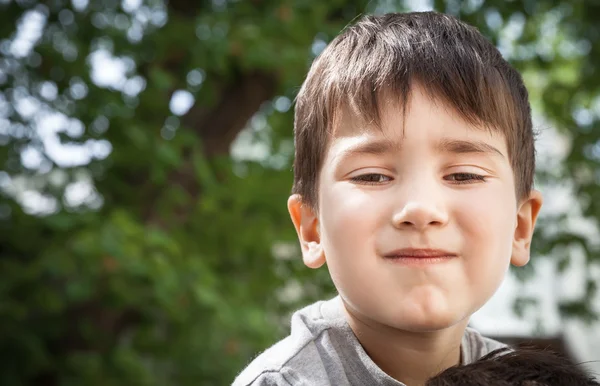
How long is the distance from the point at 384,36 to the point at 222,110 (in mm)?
3834

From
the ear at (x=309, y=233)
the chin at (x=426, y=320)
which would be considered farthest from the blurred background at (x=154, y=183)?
the chin at (x=426, y=320)

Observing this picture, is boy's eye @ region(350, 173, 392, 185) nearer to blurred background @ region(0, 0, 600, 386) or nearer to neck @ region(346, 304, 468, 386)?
neck @ region(346, 304, 468, 386)

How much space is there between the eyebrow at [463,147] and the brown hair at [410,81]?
0.13 feet

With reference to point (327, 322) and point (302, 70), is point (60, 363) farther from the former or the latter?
point (327, 322)

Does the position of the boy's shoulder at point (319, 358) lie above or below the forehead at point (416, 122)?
below

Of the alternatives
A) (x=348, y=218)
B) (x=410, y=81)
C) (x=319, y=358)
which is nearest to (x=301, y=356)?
(x=319, y=358)

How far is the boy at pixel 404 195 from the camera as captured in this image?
129 centimetres

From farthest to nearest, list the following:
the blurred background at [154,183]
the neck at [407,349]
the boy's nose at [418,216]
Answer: the blurred background at [154,183] < the neck at [407,349] < the boy's nose at [418,216]

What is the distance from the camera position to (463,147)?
1.33m

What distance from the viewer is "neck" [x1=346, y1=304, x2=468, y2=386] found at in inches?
58.4

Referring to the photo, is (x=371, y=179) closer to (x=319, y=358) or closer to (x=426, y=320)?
(x=426, y=320)

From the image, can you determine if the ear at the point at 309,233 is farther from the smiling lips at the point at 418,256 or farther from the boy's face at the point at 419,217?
the smiling lips at the point at 418,256

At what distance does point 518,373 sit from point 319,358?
0.43 meters

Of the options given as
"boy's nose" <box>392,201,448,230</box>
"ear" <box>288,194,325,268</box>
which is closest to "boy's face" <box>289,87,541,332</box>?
"boy's nose" <box>392,201,448,230</box>
